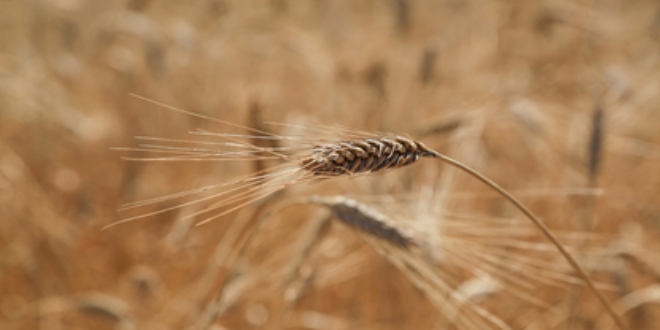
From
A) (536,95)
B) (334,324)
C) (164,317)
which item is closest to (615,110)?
(536,95)

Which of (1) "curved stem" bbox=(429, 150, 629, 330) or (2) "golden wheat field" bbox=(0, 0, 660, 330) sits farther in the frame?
(2) "golden wheat field" bbox=(0, 0, 660, 330)

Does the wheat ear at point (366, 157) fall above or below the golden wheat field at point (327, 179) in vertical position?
below

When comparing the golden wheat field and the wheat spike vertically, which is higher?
the golden wheat field

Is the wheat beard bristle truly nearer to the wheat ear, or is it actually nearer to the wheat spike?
the wheat ear

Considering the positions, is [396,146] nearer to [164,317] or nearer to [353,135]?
[353,135]

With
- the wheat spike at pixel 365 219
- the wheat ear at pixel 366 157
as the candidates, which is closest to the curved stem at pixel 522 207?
the wheat ear at pixel 366 157

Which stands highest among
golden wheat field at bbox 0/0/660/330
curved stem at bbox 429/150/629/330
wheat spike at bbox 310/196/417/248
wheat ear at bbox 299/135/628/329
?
golden wheat field at bbox 0/0/660/330

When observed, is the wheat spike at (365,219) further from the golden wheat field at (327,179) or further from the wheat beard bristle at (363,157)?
the wheat beard bristle at (363,157)

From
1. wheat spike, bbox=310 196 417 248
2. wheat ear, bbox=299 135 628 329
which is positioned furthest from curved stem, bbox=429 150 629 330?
wheat spike, bbox=310 196 417 248
